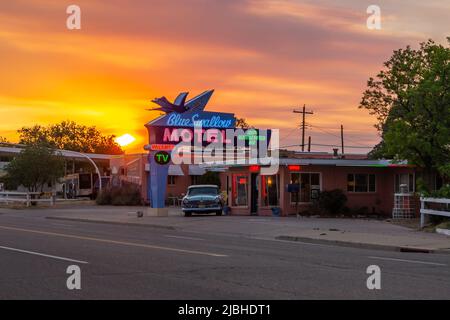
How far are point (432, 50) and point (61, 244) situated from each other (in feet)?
63.8

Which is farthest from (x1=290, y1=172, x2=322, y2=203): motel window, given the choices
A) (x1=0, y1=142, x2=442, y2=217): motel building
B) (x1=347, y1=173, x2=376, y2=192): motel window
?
(x1=347, y1=173, x2=376, y2=192): motel window

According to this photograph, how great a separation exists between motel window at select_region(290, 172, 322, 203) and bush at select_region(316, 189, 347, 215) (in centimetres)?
77

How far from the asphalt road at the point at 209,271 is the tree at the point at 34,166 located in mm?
39341

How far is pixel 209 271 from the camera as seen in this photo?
12.6m

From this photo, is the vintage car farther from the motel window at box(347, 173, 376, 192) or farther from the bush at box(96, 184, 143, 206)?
the bush at box(96, 184, 143, 206)

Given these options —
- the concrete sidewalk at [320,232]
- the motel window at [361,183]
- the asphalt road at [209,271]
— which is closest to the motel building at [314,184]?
the motel window at [361,183]

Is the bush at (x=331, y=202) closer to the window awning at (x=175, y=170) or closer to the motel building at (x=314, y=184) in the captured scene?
the motel building at (x=314, y=184)

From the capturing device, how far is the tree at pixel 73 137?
120 metres

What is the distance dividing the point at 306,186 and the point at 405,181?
5793 mm

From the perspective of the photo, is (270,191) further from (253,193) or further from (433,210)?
(433,210)

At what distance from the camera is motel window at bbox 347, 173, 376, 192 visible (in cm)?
3744

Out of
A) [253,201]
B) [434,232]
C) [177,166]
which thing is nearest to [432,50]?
[434,232]

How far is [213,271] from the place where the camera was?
12609 mm
